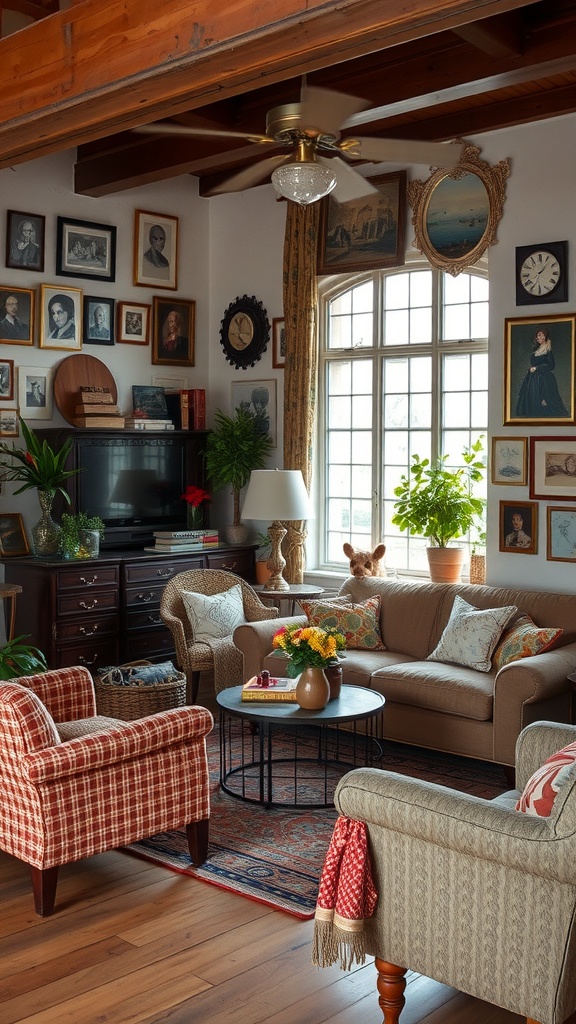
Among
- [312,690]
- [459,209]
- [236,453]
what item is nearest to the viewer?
[312,690]

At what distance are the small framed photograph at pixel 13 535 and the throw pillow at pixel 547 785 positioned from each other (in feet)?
15.4

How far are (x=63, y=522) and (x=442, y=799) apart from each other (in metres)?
4.48

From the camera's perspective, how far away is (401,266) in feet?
22.8

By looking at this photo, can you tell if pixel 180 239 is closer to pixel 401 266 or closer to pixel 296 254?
pixel 296 254

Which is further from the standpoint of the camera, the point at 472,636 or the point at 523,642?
the point at 472,636

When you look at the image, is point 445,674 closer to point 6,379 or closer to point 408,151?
point 408,151

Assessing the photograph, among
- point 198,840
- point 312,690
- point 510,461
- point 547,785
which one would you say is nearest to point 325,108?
point 547,785

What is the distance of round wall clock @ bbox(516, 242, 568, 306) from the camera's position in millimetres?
6031

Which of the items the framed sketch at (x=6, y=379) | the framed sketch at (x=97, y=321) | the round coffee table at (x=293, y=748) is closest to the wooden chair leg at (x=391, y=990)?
the round coffee table at (x=293, y=748)

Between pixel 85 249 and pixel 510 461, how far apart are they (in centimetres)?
339

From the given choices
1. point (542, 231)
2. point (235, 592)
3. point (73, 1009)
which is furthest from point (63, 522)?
point (73, 1009)

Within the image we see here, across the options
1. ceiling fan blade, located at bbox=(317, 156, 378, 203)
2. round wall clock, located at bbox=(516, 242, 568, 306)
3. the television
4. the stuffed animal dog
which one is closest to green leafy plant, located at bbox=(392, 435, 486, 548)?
the stuffed animal dog

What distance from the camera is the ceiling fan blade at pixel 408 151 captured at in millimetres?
3865

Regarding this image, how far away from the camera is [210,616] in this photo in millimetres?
6656
